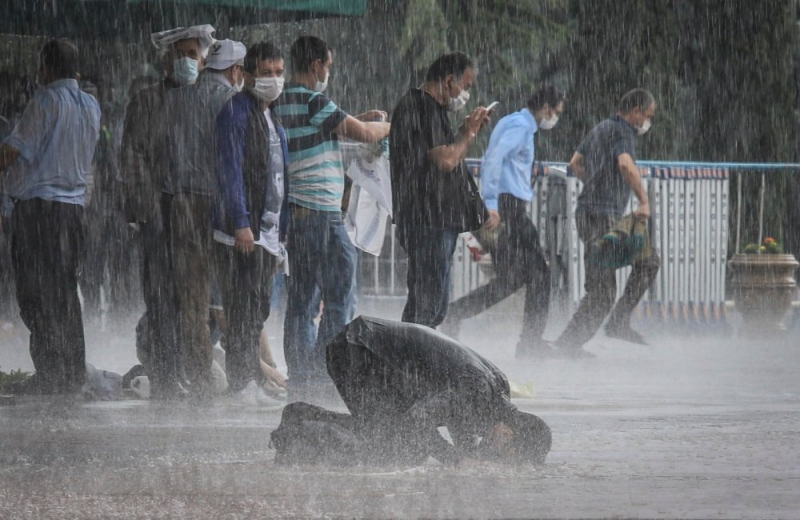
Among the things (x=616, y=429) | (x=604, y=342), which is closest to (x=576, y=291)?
(x=604, y=342)

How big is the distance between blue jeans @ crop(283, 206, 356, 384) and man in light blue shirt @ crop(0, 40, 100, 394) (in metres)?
1.23

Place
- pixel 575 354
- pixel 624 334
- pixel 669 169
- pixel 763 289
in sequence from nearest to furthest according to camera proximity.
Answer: pixel 575 354, pixel 624 334, pixel 669 169, pixel 763 289

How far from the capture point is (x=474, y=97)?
20.8m

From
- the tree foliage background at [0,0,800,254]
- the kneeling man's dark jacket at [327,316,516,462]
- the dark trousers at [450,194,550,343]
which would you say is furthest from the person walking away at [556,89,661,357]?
the tree foliage background at [0,0,800,254]

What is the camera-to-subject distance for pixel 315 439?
18.7 feet

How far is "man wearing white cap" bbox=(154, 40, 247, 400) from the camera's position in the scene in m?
7.87

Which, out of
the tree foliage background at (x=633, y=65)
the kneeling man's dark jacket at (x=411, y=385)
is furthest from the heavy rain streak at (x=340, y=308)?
the tree foliage background at (x=633, y=65)

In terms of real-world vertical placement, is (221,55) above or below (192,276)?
above

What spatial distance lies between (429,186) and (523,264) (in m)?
2.94

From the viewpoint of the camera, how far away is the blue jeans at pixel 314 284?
7.82 meters

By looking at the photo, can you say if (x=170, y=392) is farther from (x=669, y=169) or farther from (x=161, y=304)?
(x=669, y=169)

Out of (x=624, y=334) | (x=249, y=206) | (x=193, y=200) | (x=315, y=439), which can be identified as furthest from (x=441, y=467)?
(x=624, y=334)

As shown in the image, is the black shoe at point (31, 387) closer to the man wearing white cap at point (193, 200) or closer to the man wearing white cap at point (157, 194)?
the man wearing white cap at point (157, 194)

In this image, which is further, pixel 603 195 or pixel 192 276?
pixel 603 195
